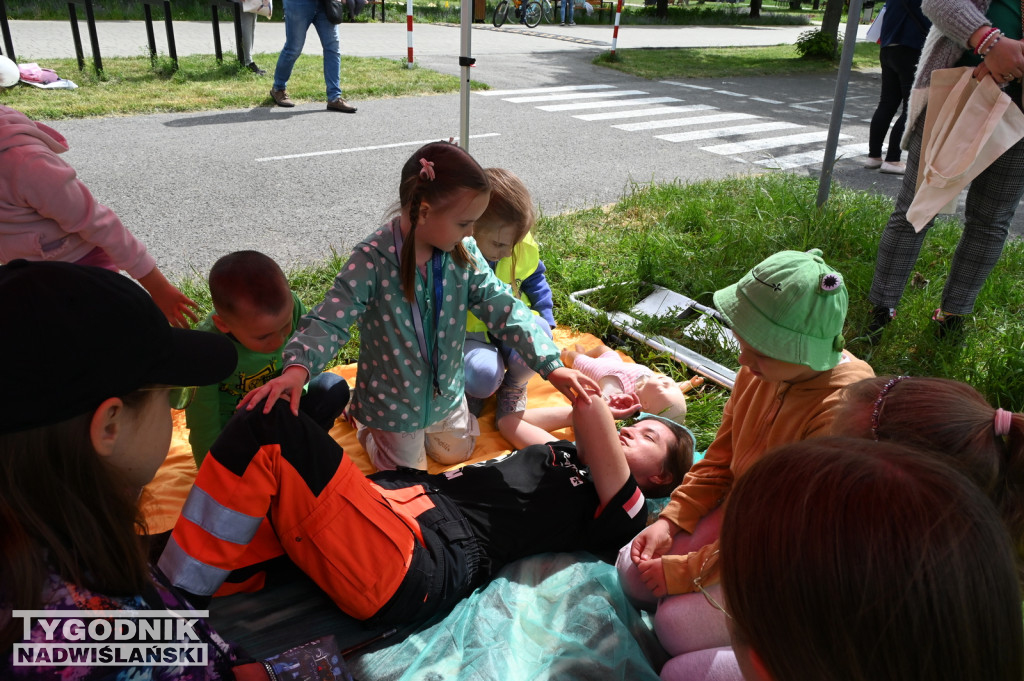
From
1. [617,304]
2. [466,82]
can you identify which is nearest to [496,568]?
[617,304]

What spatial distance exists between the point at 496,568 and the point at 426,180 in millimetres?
1133

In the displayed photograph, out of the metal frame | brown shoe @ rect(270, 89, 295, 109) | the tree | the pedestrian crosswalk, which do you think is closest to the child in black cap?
the metal frame

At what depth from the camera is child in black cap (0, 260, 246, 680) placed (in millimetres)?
1000

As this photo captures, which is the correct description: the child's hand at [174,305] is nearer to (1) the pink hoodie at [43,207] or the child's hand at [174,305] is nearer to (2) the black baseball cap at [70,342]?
(1) the pink hoodie at [43,207]

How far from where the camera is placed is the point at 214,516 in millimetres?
1659

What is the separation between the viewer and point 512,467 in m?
2.28

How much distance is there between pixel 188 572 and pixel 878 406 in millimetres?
1493

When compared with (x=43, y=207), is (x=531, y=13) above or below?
above

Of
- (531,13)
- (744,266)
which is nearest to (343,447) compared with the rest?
(744,266)

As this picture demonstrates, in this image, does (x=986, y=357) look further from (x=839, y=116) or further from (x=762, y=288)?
(x=762, y=288)

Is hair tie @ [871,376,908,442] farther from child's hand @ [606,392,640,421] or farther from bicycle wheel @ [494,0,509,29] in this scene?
bicycle wheel @ [494,0,509,29]

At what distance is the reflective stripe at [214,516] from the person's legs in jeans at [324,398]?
0.55 m

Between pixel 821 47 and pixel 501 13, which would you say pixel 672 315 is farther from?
pixel 501 13

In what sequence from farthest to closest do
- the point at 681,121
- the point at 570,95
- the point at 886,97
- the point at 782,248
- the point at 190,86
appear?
the point at 570,95, the point at 681,121, the point at 190,86, the point at 886,97, the point at 782,248
